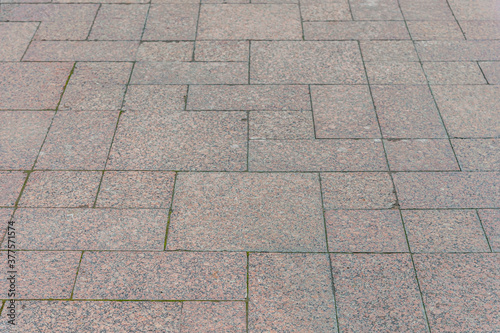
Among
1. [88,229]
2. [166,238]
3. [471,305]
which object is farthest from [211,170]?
[471,305]

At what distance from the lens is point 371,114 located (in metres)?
4.70

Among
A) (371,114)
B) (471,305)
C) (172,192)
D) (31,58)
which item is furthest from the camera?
(31,58)

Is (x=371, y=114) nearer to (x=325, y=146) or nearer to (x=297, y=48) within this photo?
(x=325, y=146)

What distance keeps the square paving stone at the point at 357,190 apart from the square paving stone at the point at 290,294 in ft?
1.80

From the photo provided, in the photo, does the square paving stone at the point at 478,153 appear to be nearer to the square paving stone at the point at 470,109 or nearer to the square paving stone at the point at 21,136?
the square paving stone at the point at 470,109

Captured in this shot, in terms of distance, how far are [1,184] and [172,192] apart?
136 centimetres

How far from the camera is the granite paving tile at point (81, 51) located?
5391mm

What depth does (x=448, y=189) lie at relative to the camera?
402 centimetres

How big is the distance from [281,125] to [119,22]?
2.61m

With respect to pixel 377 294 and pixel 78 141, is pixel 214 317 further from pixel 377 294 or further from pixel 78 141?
pixel 78 141

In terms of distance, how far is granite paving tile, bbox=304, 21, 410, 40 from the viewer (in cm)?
573

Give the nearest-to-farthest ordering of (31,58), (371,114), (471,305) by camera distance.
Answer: (471,305) < (371,114) < (31,58)

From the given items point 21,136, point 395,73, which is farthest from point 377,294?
point 21,136

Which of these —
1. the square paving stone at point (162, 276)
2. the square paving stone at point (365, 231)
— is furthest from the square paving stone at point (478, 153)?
the square paving stone at point (162, 276)
